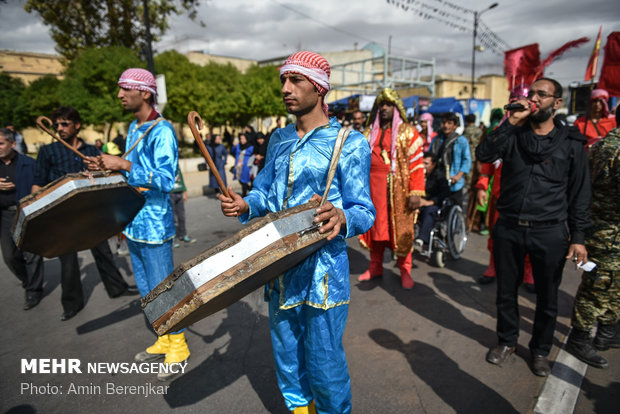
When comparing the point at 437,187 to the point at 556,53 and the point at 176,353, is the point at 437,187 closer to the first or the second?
the point at 556,53

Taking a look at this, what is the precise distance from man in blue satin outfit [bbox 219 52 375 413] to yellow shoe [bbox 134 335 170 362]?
1.68m

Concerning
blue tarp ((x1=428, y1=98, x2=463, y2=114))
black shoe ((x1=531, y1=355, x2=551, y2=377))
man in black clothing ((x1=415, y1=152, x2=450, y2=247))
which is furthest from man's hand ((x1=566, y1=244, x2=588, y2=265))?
blue tarp ((x1=428, y1=98, x2=463, y2=114))

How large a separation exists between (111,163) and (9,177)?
2.63 meters

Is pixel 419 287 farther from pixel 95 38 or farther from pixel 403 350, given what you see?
pixel 95 38

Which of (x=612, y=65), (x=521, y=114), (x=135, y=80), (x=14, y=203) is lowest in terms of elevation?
(x=14, y=203)

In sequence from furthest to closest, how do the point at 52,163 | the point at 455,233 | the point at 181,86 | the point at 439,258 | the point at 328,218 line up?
1. the point at 181,86
2. the point at 455,233
3. the point at 439,258
4. the point at 52,163
5. the point at 328,218

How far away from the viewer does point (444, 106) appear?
1861 centimetres

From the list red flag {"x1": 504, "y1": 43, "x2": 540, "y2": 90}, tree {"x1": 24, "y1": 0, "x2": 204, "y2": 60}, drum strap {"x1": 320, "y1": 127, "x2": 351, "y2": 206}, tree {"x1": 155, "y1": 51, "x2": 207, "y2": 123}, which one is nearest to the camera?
drum strap {"x1": 320, "y1": 127, "x2": 351, "y2": 206}

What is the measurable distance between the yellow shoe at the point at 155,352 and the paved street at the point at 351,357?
0.56 feet

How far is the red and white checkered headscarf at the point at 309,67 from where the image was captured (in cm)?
186

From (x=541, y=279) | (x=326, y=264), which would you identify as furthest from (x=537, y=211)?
(x=326, y=264)

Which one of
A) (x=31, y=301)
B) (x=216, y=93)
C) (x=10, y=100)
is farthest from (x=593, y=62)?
(x=10, y=100)

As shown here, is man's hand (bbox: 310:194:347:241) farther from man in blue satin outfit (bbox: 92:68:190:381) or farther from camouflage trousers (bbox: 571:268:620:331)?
camouflage trousers (bbox: 571:268:620:331)

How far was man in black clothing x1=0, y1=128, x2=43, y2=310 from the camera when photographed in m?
4.16
